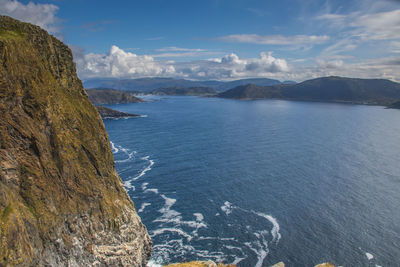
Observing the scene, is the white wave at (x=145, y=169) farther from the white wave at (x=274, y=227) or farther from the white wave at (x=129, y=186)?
the white wave at (x=274, y=227)

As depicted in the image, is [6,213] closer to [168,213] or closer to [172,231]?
[172,231]

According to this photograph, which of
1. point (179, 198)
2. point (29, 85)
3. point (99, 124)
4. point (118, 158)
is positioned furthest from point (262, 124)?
point (29, 85)

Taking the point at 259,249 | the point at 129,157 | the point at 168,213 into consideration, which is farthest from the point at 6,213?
the point at 129,157

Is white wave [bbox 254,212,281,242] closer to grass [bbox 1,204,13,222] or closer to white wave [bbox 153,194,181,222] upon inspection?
white wave [bbox 153,194,181,222]

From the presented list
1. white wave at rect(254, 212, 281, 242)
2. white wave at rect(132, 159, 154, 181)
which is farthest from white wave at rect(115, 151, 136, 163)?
white wave at rect(254, 212, 281, 242)

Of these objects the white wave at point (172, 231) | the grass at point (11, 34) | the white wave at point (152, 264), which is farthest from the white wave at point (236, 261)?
the grass at point (11, 34)

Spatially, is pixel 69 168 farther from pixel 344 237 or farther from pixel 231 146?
pixel 231 146
